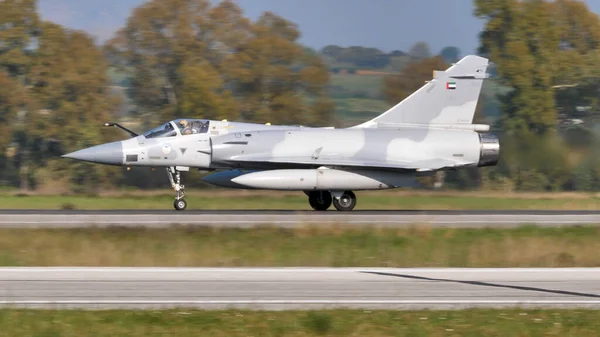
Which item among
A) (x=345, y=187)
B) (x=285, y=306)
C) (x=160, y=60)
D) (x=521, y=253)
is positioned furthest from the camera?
(x=160, y=60)

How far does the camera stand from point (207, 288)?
39.4ft

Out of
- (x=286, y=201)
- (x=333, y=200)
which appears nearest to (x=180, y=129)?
(x=333, y=200)

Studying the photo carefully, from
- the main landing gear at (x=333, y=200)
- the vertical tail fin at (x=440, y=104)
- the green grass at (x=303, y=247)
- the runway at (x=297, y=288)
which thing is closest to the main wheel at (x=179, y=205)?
the main landing gear at (x=333, y=200)

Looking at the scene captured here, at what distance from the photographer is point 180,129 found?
2639 centimetres

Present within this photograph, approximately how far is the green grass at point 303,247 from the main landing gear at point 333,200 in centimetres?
615

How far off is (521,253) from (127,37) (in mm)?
45178

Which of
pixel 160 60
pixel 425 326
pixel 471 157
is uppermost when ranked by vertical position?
pixel 160 60

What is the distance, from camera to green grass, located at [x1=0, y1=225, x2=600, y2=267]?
50.6 ft

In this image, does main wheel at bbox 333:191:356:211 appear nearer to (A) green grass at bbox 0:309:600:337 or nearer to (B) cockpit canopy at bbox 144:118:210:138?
(B) cockpit canopy at bbox 144:118:210:138

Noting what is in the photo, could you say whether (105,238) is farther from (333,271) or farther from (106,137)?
(106,137)

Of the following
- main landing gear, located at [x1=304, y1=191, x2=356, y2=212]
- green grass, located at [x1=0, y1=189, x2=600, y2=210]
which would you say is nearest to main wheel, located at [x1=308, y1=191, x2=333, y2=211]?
main landing gear, located at [x1=304, y1=191, x2=356, y2=212]

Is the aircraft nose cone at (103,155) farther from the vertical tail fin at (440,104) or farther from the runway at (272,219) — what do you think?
the vertical tail fin at (440,104)

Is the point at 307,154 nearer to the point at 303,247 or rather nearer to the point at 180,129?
the point at 180,129

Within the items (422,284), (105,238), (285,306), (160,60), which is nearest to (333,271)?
(422,284)
